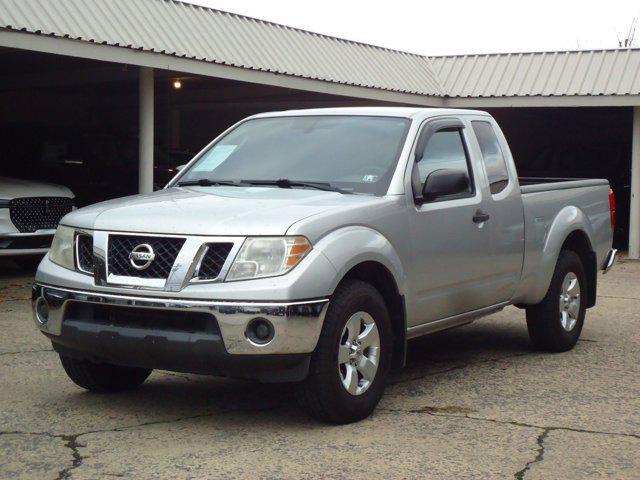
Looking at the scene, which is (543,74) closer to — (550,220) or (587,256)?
(587,256)

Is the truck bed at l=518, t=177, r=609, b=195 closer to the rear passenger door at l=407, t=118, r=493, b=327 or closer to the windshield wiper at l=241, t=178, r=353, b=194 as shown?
the rear passenger door at l=407, t=118, r=493, b=327

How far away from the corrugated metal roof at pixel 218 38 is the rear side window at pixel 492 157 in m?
5.83

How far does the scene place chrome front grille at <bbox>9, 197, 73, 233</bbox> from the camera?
12.3 meters

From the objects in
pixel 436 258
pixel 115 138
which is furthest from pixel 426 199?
pixel 115 138

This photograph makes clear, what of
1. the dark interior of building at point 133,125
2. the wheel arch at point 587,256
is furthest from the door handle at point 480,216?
the dark interior of building at point 133,125

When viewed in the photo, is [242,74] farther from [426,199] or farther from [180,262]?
[180,262]

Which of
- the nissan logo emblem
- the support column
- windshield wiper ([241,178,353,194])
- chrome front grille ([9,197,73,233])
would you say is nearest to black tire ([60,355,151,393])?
the nissan logo emblem

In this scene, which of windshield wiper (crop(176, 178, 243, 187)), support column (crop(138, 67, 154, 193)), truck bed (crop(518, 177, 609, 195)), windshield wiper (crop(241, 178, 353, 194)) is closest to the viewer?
windshield wiper (crop(241, 178, 353, 194))

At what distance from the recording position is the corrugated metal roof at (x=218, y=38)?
11875mm

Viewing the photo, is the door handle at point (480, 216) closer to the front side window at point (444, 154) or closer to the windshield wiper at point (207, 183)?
the front side window at point (444, 154)

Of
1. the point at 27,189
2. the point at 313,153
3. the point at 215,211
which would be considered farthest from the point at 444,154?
the point at 27,189

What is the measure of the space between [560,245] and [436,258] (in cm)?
189

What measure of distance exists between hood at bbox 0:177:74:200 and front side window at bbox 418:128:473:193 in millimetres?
6895

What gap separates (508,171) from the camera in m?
7.63
